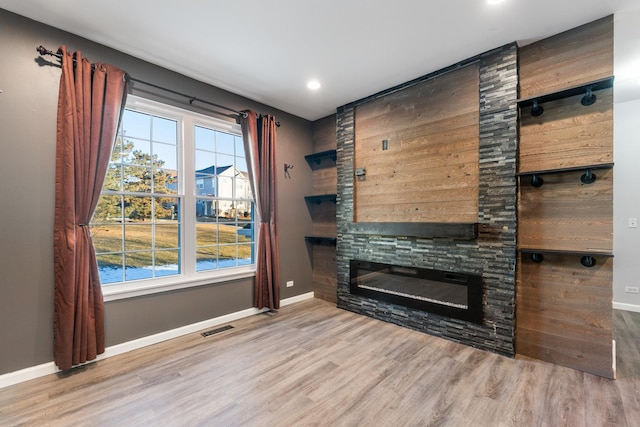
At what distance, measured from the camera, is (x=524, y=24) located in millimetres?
2318

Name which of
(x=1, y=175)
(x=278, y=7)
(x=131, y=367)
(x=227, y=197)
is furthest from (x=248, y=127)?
(x=131, y=367)

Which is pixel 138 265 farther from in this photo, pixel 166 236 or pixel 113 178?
pixel 113 178

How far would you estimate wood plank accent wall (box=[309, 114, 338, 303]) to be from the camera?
4.34 meters

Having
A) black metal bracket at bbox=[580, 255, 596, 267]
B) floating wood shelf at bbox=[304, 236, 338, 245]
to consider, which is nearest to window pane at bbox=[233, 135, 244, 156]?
floating wood shelf at bbox=[304, 236, 338, 245]

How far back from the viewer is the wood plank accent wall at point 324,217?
14.2ft

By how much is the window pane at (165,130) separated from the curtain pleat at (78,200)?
54 centimetres

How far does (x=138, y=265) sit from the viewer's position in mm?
2906

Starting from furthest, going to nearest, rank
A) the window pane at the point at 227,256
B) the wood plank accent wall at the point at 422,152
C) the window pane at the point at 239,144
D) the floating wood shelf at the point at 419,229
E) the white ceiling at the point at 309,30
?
the window pane at the point at 239,144 → the window pane at the point at 227,256 → the wood plank accent wall at the point at 422,152 → the floating wood shelf at the point at 419,229 → the white ceiling at the point at 309,30

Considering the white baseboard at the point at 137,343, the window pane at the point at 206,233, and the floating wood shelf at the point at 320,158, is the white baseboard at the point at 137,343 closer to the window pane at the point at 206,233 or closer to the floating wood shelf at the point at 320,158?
the window pane at the point at 206,233

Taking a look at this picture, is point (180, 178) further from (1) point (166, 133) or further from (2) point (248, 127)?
(2) point (248, 127)

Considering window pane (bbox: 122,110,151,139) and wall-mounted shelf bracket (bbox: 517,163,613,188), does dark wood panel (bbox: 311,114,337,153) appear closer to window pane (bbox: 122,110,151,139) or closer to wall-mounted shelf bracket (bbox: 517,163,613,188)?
window pane (bbox: 122,110,151,139)

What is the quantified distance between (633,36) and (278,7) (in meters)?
3.04

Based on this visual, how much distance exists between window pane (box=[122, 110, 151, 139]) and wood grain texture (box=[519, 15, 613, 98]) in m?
3.71

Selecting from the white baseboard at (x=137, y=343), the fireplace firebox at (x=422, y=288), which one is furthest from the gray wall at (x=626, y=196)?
the white baseboard at (x=137, y=343)
